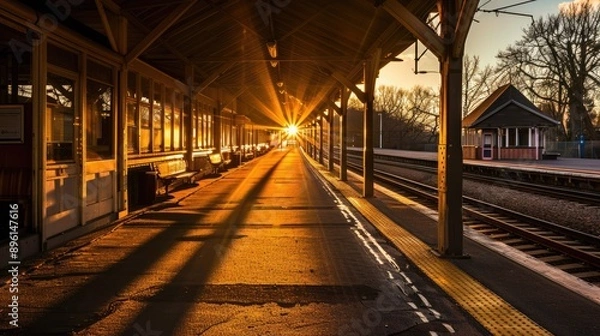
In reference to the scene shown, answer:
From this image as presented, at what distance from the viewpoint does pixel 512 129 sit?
4038 cm

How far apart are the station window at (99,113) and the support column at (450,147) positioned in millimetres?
5830

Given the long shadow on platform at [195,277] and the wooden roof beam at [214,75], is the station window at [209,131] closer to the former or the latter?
the wooden roof beam at [214,75]

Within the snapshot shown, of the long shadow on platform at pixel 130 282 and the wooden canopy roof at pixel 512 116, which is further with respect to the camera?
the wooden canopy roof at pixel 512 116

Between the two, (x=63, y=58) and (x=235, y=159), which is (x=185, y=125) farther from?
(x=235, y=159)

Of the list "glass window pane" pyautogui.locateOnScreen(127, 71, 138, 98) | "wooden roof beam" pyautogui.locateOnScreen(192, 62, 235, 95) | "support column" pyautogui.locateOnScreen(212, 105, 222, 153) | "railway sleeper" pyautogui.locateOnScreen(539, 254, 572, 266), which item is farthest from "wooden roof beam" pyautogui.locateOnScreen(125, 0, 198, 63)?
"support column" pyautogui.locateOnScreen(212, 105, 222, 153)

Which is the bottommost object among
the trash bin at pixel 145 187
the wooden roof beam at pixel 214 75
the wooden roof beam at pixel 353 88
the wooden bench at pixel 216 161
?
the trash bin at pixel 145 187

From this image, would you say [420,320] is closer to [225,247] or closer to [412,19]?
[225,247]

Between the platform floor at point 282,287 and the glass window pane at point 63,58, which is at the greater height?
the glass window pane at point 63,58

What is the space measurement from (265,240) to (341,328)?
4.27 meters

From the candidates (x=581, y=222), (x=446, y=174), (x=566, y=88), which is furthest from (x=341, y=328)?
(x=566, y=88)

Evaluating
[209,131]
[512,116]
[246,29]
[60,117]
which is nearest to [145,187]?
[60,117]

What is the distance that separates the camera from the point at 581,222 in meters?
12.4

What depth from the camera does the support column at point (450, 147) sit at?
727cm

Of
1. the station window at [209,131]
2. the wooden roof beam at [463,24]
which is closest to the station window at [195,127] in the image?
the station window at [209,131]
